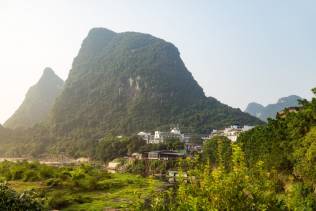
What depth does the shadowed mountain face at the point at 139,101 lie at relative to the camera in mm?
147125

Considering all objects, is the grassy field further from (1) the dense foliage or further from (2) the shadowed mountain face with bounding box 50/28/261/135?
(2) the shadowed mountain face with bounding box 50/28/261/135

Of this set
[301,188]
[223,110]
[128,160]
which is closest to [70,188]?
[301,188]

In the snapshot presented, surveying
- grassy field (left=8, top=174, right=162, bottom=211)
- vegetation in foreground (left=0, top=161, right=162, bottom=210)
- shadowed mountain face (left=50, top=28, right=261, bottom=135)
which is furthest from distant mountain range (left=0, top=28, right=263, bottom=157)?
grassy field (left=8, top=174, right=162, bottom=211)

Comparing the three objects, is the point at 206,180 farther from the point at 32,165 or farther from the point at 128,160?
the point at 128,160

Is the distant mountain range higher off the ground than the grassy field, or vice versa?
the distant mountain range

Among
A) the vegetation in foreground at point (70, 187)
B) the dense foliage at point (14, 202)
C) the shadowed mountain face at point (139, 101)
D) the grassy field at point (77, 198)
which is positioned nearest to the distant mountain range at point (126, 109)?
the shadowed mountain face at point (139, 101)

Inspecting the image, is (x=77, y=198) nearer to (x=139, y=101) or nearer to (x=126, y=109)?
(x=139, y=101)

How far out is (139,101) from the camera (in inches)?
6378

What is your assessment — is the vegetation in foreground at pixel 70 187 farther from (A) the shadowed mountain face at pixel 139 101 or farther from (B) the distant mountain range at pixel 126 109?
(A) the shadowed mountain face at pixel 139 101

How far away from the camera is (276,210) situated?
665 centimetres

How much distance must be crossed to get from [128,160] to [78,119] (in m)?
85.3

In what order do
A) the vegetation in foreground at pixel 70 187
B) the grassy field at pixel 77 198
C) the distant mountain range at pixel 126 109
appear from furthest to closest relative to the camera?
the distant mountain range at pixel 126 109
the vegetation in foreground at pixel 70 187
the grassy field at pixel 77 198

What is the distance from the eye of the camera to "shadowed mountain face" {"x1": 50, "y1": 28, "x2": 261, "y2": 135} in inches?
5792

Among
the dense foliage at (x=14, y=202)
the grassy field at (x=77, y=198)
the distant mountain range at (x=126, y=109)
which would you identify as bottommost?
the grassy field at (x=77, y=198)
